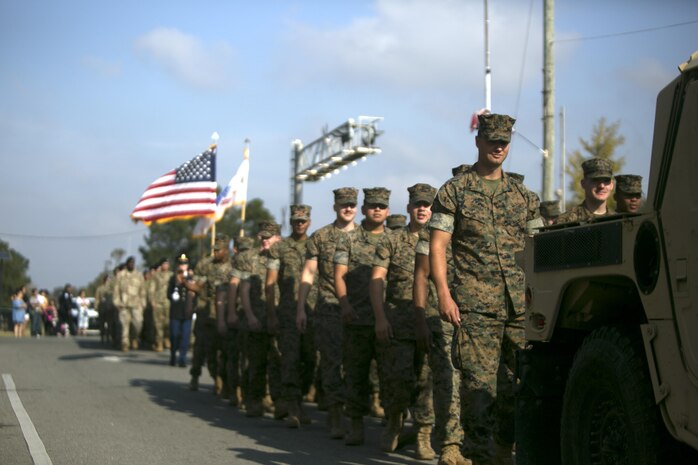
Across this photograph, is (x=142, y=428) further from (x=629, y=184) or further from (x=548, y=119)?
(x=548, y=119)

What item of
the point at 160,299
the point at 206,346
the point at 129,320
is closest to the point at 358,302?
the point at 206,346

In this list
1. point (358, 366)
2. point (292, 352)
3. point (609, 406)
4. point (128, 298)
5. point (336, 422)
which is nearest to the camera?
point (609, 406)

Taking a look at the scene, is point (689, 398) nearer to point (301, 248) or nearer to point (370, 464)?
point (370, 464)

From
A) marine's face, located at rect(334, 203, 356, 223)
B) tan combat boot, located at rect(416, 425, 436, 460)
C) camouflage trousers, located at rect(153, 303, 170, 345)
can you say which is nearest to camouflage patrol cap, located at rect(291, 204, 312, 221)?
marine's face, located at rect(334, 203, 356, 223)

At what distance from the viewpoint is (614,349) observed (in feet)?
19.6

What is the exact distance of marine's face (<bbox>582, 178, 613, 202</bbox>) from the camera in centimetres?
1034

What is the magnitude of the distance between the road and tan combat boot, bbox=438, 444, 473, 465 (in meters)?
0.73

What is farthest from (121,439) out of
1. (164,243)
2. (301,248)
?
(164,243)

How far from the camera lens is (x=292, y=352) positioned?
13.3 metres

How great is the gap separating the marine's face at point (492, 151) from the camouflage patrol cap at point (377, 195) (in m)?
3.28

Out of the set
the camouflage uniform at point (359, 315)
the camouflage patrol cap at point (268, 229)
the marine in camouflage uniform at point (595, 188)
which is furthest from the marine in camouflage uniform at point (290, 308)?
the marine in camouflage uniform at point (595, 188)

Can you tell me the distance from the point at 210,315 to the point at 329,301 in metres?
5.71

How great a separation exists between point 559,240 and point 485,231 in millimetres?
1542

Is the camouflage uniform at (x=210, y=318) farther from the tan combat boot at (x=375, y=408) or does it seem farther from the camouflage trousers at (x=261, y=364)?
the tan combat boot at (x=375, y=408)
